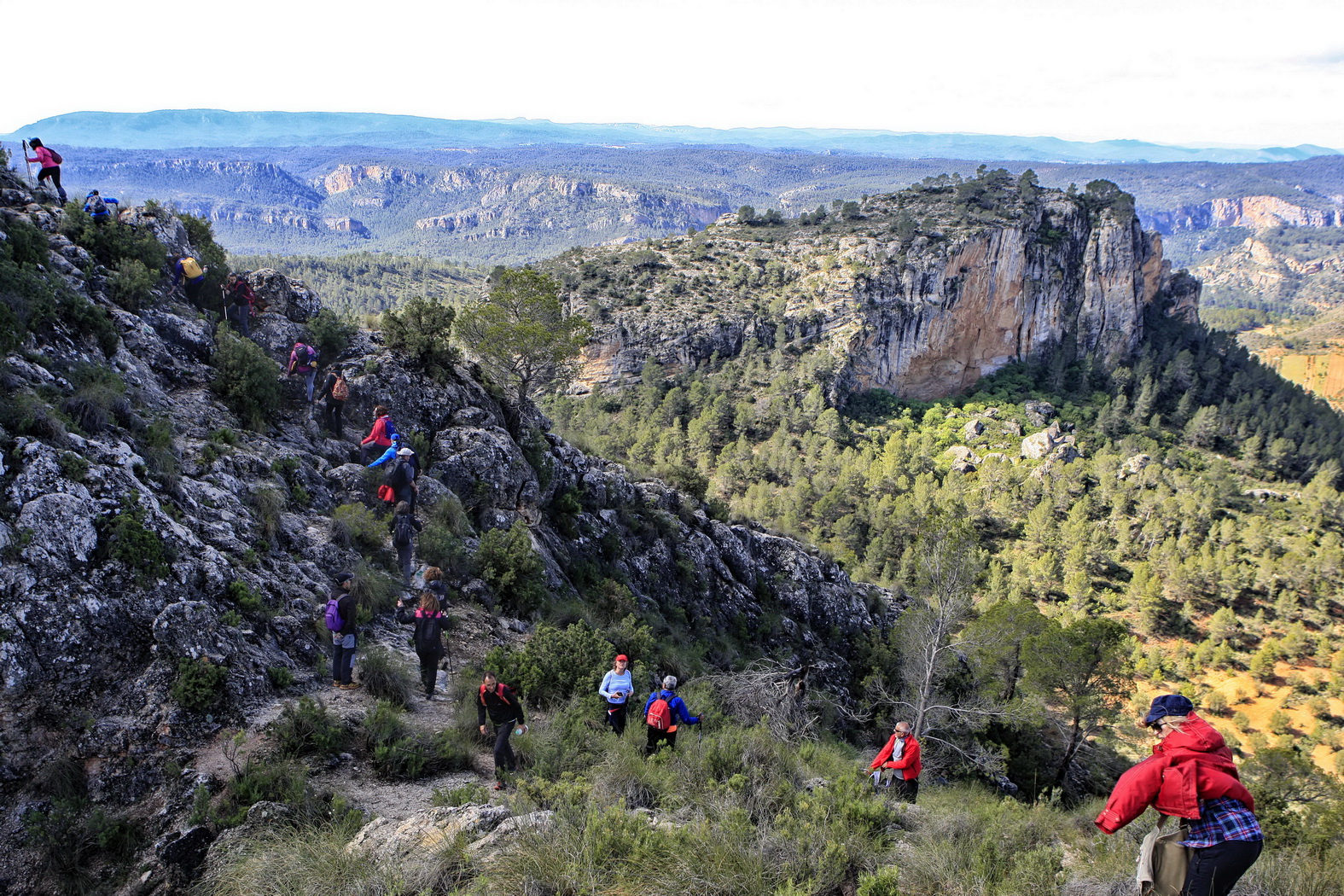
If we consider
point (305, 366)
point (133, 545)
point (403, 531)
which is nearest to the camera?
point (133, 545)

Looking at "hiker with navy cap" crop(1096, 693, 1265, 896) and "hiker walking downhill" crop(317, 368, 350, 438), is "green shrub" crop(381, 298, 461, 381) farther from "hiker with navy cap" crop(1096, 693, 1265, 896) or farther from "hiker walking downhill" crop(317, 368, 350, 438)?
"hiker with navy cap" crop(1096, 693, 1265, 896)

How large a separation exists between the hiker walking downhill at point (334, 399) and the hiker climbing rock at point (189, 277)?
2.94 metres

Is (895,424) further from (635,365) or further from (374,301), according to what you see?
(374,301)

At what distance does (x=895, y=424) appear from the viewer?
59125 mm

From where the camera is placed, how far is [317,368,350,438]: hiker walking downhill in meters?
11.8

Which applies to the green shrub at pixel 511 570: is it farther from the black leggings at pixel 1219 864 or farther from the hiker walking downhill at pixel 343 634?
the black leggings at pixel 1219 864

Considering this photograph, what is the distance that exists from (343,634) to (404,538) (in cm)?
255

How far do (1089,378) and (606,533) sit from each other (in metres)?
67.1

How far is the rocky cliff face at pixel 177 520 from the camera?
5.59 metres

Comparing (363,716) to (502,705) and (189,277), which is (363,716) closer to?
(502,705)

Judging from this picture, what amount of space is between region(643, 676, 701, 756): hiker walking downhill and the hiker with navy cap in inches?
154

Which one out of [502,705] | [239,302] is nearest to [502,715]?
[502,705]

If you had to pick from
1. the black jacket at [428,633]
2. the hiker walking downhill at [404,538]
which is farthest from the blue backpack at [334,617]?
the hiker walking downhill at [404,538]

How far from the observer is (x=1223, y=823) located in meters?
3.69
